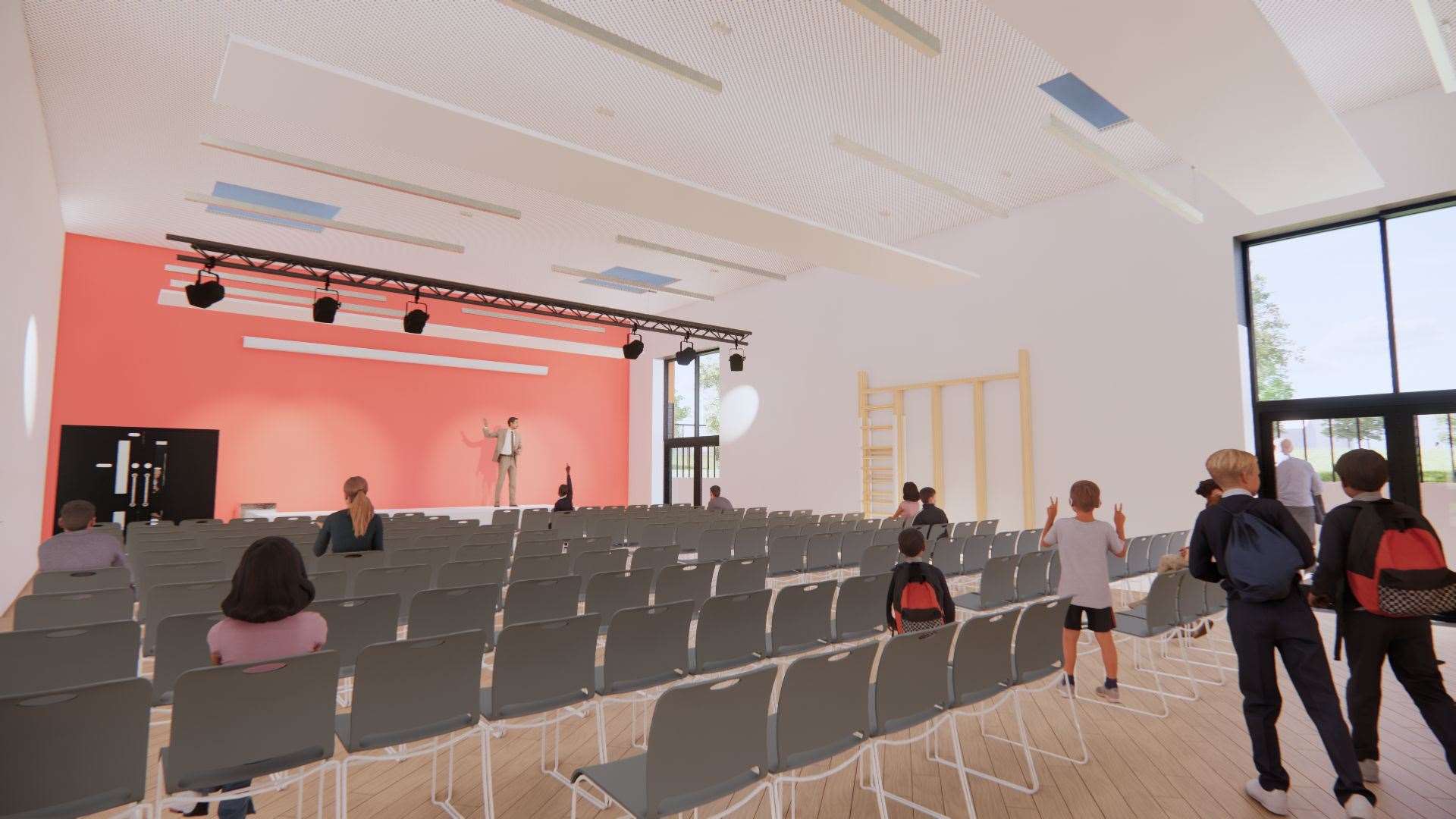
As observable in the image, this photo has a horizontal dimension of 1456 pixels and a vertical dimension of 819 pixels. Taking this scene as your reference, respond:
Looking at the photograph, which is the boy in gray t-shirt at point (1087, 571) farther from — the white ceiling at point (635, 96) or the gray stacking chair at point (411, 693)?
the white ceiling at point (635, 96)

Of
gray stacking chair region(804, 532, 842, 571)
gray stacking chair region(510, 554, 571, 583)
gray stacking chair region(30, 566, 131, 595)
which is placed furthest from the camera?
gray stacking chair region(804, 532, 842, 571)

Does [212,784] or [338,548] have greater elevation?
[338,548]

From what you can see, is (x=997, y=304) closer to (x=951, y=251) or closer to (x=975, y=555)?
(x=951, y=251)

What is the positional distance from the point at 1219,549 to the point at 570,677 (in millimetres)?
2877

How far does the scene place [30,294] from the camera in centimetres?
724

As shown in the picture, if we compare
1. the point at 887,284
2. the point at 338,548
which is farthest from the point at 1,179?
the point at 887,284

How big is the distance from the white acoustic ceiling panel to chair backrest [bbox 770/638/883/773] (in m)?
3.95

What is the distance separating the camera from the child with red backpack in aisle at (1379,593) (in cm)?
288

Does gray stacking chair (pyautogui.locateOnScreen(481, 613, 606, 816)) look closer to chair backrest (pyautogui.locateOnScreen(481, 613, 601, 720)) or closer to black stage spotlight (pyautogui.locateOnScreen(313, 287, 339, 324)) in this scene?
chair backrest (pyautogui.locateOnScreen(481, 613, 601, 720))

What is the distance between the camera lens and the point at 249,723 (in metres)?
2.23

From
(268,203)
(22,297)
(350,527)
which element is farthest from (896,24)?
(268,203)

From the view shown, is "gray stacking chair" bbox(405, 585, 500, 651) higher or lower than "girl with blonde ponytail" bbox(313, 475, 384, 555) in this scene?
lower

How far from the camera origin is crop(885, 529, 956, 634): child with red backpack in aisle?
11.4ft

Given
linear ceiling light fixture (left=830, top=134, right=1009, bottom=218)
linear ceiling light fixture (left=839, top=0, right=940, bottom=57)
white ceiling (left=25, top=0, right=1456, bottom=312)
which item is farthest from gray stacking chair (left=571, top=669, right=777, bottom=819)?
linear ceiling light fixture (left=830, top=134, right=1009, bottom=218)
